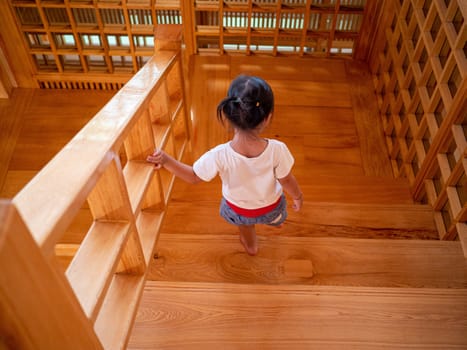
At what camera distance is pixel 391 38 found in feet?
7.96

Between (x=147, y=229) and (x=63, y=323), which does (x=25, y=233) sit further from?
(x=147, y=229)

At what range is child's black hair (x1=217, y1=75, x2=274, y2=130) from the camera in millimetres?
1043

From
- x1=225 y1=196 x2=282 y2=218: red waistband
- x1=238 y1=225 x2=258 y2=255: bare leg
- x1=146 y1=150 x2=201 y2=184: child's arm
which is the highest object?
x1=146 y1=150 x2=201 y2=184: child's arm

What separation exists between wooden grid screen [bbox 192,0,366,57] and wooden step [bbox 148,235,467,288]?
1711 mm

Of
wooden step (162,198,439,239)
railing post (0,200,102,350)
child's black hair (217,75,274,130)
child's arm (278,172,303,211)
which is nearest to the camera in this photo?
railing post (0,200,102,350)

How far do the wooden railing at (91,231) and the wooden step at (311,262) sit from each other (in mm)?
201

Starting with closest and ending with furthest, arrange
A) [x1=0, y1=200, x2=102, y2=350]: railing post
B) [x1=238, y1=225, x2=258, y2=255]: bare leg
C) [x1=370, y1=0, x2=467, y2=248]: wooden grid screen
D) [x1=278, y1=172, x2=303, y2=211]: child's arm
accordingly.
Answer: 1. [x1=0, y1=200, x2=102, y2=350]: railing post
2. [x1=278, y1=172, x2=303, y2=211]: child's arm
3. [x1=238, y1=225, x2=258, y2=255]: bare leg
4. [x1=370, y1=0, x2=467, y2=248]: wooden grid screen

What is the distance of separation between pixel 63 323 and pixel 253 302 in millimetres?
716

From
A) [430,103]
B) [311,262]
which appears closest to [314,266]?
[311,262]

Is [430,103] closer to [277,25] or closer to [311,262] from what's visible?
[311,262]

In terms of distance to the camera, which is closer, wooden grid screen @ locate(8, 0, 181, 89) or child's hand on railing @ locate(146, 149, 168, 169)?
child's hand on railing @ locate(146, 149, 168, 169)

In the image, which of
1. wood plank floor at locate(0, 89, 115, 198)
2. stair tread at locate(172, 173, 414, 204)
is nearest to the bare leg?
stair tread at locate(172, 173, 414, 204)

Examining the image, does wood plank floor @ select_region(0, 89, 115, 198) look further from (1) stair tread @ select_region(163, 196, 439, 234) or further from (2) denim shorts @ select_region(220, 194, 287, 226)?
(2) denim shorts @ select_region(220, 194, 287, 226)

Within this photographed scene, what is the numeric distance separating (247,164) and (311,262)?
536 millimetres
